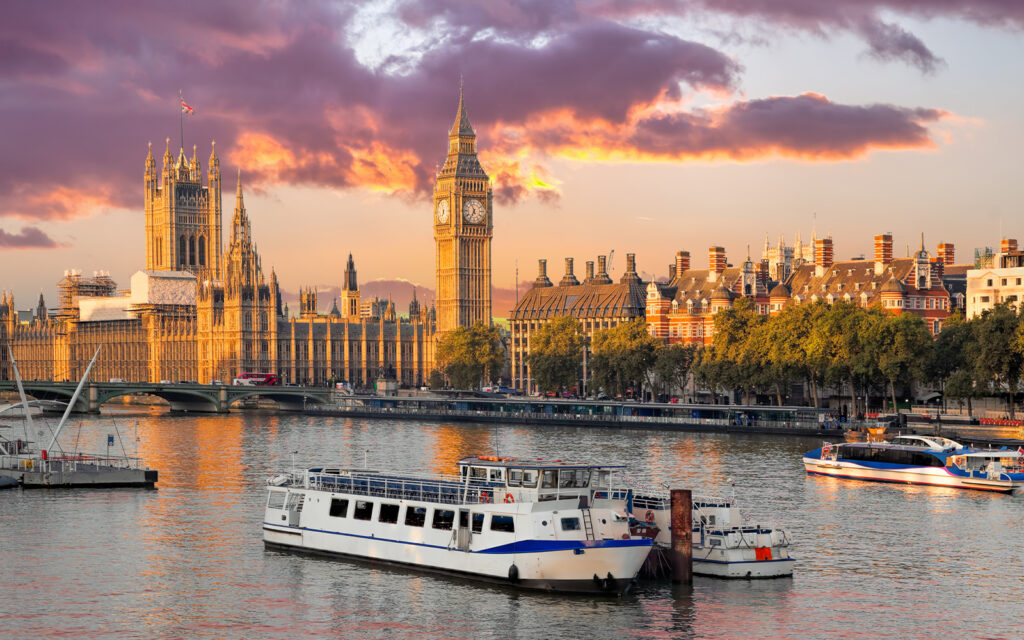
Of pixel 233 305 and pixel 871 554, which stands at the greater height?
pixel 233 305

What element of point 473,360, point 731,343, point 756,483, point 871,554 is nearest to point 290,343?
point 473,360

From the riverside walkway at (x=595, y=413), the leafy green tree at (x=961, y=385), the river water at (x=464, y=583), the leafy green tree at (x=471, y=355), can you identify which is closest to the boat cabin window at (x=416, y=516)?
the river water at (x=464, y=583)

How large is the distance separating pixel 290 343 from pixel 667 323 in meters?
64.5

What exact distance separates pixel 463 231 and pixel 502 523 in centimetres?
14948

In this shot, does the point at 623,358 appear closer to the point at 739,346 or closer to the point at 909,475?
the point at 739,346

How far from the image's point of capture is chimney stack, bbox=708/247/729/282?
5733 inches

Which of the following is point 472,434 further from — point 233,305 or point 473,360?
point 233,305

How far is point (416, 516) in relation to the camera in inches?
1793

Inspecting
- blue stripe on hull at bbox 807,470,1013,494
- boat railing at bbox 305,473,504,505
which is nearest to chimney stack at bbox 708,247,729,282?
blue stripe on hull at bbox 807,470,1013,494

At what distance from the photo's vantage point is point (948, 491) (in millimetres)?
66438

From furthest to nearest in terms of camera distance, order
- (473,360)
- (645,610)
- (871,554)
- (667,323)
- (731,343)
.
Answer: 1. (473,360)
2. (667,323)
3. (731,343)
4. (871,554)
5. (645,610)

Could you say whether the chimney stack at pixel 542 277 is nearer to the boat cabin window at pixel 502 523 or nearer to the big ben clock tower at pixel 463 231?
the big ben clock tower at pixel 463 231

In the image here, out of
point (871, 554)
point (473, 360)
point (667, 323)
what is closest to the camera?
point (871, 554)

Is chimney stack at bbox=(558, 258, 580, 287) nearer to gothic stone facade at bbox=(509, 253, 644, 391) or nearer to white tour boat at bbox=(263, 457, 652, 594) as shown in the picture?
gothic stone facade at bbox=(509, 253, 644, 391)
